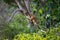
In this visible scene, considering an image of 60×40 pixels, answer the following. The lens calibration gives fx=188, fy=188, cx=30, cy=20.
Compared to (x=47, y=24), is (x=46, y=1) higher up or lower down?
higher up

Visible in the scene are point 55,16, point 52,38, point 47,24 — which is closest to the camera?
point 52,38

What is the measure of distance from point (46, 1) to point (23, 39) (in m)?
0.64

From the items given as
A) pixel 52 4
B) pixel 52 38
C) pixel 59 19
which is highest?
pixel 52 4

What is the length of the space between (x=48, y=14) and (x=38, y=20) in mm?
558

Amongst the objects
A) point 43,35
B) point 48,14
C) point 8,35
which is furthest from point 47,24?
point 8,35

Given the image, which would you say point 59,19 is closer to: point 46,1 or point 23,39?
point 46,1

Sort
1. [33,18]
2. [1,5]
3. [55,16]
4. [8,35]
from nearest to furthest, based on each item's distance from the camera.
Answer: [55,16] → [33,18] → [8,35] → [1,5]

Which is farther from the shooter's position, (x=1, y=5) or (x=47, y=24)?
(x=1, y=5)

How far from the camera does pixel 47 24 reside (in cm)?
264

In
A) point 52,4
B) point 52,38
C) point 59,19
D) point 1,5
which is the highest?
point 1,5

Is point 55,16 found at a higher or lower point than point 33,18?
lower

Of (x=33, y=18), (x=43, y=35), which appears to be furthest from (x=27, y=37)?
(x=33, y=18)

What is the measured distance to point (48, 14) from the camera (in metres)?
2.48

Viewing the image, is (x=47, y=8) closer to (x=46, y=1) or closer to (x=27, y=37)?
(x=46, y=1)
